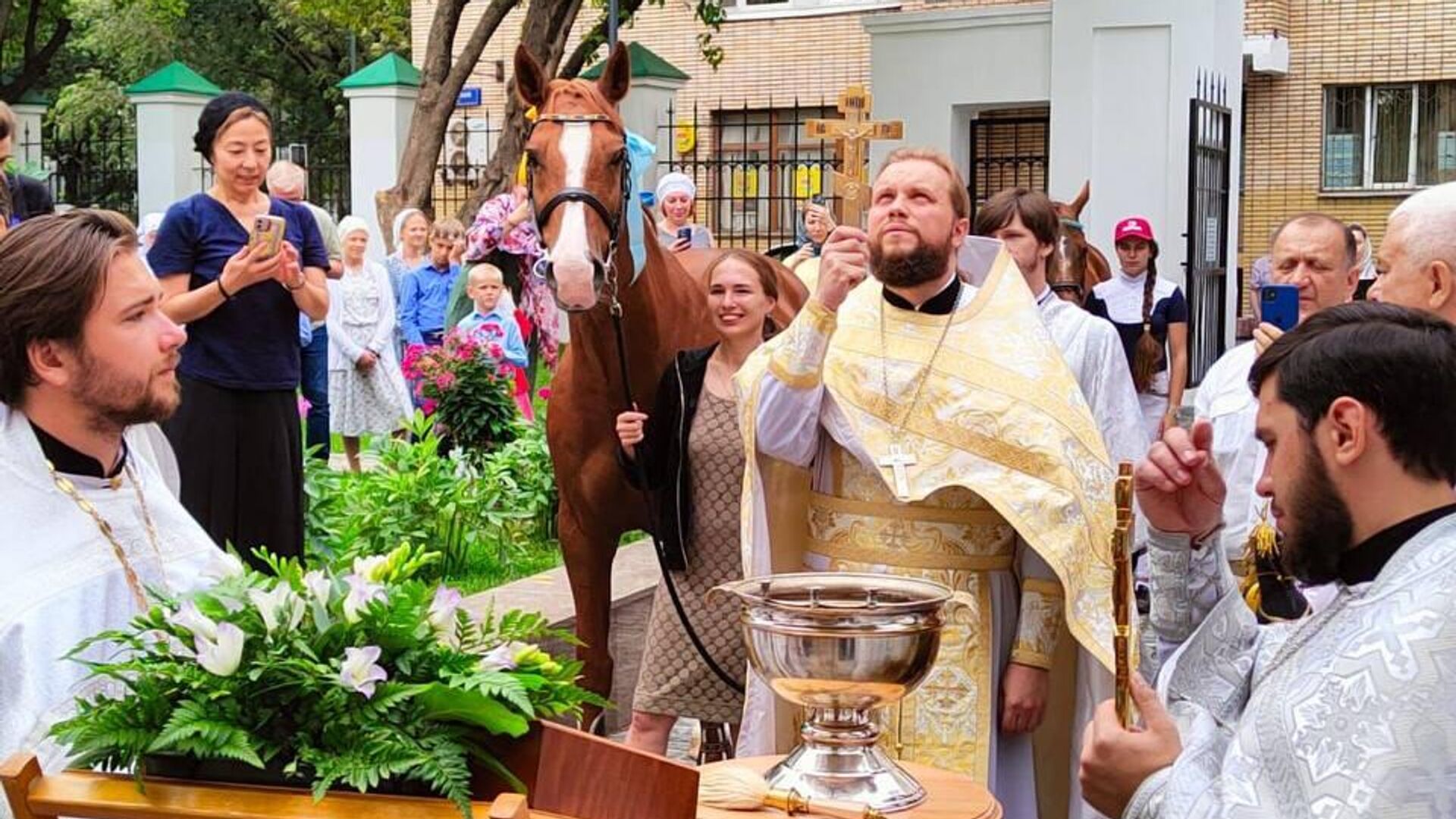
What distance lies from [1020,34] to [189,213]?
996cm

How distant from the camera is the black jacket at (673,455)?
6160 millimetres

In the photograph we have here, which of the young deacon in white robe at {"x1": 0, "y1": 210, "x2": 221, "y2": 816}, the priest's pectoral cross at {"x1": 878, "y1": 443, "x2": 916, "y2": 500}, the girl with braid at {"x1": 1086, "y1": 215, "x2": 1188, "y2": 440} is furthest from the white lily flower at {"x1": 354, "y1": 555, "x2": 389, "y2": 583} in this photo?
the girl with braid at {"x1": 1086, "y1": 215, "x2": 1188, "y2": 440}

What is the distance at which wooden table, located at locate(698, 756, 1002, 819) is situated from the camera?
3.44 m

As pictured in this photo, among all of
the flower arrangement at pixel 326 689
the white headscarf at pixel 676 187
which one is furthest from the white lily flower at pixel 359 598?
the white headscarf at pixel 676 187

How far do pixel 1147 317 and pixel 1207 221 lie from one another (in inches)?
132

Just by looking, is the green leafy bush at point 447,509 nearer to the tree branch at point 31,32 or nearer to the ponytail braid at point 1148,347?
the ponytail braid at point 1148,347

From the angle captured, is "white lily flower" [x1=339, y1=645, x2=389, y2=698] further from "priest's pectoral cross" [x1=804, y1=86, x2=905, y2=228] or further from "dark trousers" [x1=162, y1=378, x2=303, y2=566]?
"dark trousers" [x1=162, y1=378, x2=303, y2=566]

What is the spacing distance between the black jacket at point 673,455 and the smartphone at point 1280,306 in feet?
5.55

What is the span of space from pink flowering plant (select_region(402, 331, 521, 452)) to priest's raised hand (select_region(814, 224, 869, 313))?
667cm

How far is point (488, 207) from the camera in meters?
13.6

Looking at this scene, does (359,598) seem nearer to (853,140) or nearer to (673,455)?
(673,455)

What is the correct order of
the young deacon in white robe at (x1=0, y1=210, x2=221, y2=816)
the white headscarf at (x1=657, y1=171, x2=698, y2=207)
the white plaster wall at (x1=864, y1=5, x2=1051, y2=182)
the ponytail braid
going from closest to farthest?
the young deacon in white robe at (x1=0, y1=210, x2=221, y2=816) → the ponytail braid → the white headscarf at (x1=657, y1=171, x2=698, y2=207) → the white plaster wall at (x1=864, y1=5, x2=1051, y2=182)

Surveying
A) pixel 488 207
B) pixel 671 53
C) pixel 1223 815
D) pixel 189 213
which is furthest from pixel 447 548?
pixel 671 53

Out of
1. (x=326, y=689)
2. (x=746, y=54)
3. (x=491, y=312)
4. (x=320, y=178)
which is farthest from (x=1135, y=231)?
(x=746, y=54)
